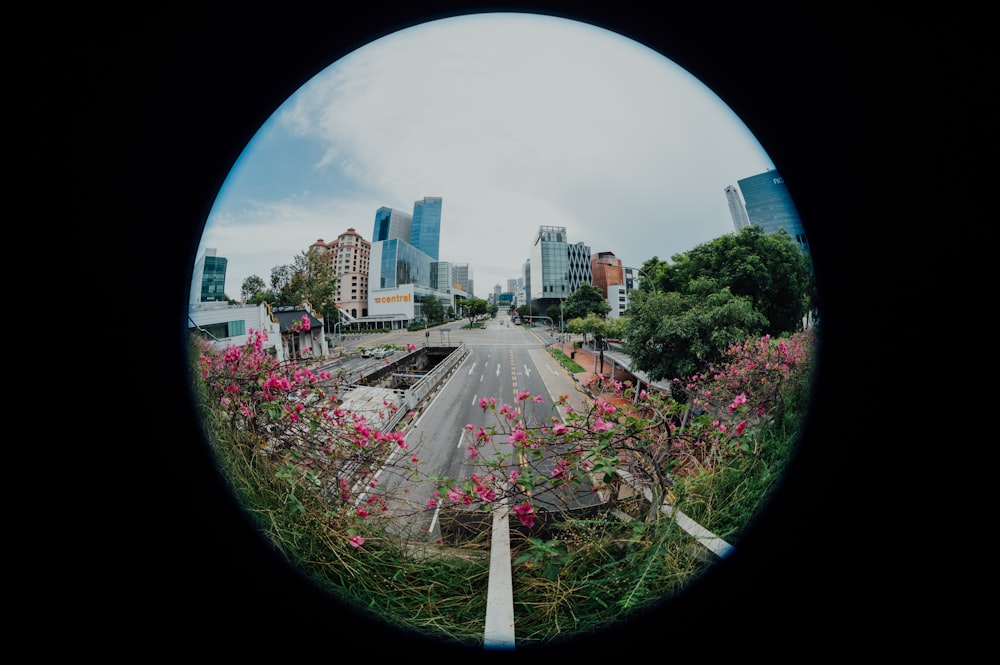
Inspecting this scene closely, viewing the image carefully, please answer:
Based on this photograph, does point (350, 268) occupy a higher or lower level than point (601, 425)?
higher

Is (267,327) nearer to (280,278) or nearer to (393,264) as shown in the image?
(280,278)

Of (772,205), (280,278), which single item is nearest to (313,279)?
(280,278)

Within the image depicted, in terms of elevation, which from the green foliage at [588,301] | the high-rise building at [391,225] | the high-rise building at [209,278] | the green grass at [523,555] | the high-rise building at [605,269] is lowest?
the green grass at [523,555]

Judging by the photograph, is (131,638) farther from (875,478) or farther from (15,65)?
(875,478)

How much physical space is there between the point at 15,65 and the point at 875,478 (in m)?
2.73

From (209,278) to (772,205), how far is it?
2492 mm

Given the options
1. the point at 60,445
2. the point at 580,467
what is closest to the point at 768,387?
the point at 580,467

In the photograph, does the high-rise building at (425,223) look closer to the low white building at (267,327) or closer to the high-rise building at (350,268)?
the high-rise building at (350,268)

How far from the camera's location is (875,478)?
0.93 meters

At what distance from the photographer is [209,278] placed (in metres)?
1.29

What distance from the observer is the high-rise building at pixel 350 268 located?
2.18 m

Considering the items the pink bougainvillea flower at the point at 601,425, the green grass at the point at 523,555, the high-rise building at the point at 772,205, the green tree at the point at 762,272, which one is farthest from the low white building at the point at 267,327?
the green tree at the point at 762,272

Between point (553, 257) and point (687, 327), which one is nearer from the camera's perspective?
point (687, 327)

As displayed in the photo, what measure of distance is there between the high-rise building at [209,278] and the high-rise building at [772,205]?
2.31 m
